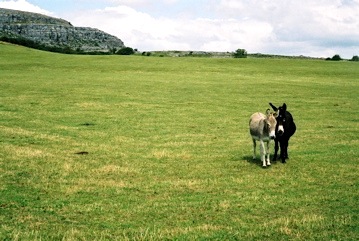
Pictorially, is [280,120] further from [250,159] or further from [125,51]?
[125,51]

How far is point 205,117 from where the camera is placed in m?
32.2

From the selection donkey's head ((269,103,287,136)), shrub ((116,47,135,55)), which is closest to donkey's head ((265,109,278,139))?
donkey's head ((269,103,287,136))

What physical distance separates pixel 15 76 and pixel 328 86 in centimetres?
4020

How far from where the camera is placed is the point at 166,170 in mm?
16938

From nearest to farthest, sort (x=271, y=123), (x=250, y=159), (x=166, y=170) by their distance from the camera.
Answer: (x=166, y=170)
(x=271, y=123)
(x=250, y=159)

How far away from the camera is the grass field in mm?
10805

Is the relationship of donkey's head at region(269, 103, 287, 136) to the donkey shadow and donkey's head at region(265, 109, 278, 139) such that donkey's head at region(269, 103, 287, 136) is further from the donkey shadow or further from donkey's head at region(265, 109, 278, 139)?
the donkey shadow

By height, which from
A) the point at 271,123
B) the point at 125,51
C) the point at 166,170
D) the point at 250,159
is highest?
the point at 125,51

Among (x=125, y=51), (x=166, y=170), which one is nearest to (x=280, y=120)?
(x=166, y=170)

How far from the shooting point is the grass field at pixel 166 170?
10805mm

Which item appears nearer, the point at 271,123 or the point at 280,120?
the point at 271,123

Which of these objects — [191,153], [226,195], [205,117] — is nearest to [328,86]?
[205,117]

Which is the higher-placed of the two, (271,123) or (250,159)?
(271,123)

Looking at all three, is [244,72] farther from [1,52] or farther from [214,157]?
[214,157]
